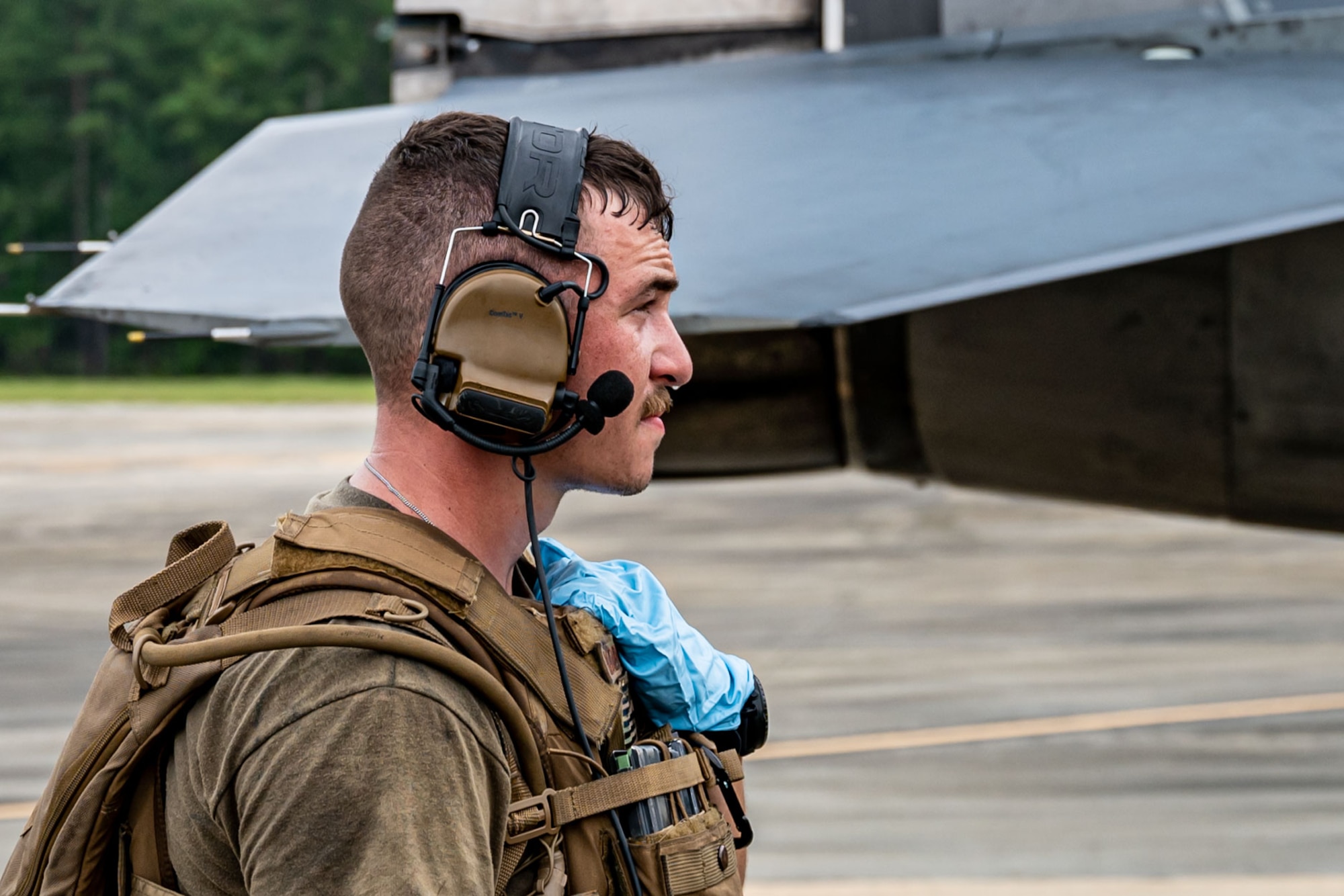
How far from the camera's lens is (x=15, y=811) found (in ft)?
17.9

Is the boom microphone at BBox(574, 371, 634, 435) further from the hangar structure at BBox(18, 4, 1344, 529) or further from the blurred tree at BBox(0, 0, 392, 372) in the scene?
the blurred tree at BBox(0, 0, 392, 372)

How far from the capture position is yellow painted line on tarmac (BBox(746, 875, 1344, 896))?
4.56 m

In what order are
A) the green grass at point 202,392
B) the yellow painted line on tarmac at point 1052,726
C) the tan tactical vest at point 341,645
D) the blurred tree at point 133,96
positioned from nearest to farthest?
the tan tactical vest at point 341,645
the yellow painted line on tarmac at point 1052,726
the green grass at point 202,392
the blurred tree at point 133,96

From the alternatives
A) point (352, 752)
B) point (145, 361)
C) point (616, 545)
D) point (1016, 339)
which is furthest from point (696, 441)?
point (145, 361)

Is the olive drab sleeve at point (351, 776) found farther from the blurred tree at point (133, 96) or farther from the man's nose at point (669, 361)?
the blurred tree at point (133, 96)

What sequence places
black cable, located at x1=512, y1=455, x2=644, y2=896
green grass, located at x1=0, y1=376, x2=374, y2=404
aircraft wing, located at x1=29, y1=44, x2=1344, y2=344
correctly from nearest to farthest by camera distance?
black cable, located at x1=512, y1=455, x2=644, y2=896 < aircraft wing, located at x1=29, y1=44, x2=1344, y2=344 < green grass, located at x1=0, y1=376, x2=374, y2=404

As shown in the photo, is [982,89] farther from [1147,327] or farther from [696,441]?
[696,441]

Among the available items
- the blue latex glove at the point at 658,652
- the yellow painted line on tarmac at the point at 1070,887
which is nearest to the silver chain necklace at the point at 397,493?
the blue latex glove at the point at 658,652

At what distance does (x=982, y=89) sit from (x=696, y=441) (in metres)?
1.28

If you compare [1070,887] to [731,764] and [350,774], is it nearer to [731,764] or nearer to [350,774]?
[731,764]

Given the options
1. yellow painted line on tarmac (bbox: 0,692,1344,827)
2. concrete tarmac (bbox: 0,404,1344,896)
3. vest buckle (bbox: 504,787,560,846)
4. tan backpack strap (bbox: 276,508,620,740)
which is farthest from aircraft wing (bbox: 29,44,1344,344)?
yellow painted line on tarmac (bbox: 0,692,1344,827)

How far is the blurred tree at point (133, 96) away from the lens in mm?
47781

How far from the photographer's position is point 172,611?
1.42 meters

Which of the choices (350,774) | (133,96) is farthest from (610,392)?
(133,96)
